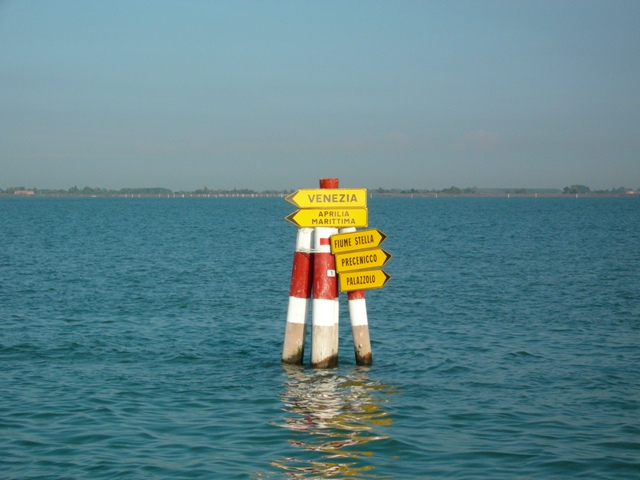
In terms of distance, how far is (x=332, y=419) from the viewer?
10484 millimetres

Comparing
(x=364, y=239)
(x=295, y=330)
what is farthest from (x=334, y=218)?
(x=295, y=330)

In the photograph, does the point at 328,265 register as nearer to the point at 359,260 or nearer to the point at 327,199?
the point at 359,260

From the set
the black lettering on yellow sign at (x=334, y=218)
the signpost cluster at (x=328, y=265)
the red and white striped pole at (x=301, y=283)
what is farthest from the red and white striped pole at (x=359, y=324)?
the red and white striped pole at (x=301, y=283)

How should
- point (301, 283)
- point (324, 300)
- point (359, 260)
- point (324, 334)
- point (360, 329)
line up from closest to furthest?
point (359, 260) → point (324, 300) → point (324, 334) → point (301, 283) → point (360, 329)

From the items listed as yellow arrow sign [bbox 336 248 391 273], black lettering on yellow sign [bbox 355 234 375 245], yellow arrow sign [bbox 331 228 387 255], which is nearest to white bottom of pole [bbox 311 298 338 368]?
yellow arrow sign [bbox 336 248 391 273]

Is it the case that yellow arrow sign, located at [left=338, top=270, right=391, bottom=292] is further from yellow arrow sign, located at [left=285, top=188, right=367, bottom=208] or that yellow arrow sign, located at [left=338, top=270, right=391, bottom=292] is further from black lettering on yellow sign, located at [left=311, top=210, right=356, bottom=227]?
yellow arrow sign, located at [left=285, top=188, right=367, bottom=208]

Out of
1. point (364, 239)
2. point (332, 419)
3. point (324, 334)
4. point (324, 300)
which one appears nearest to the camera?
point (332, 419)

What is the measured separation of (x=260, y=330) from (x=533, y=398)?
722cm

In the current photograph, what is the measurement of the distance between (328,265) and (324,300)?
1.73 feet

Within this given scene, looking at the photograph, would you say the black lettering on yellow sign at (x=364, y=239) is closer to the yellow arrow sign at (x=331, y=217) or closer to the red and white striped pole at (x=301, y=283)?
the yellow arrow sign at (x=331, y=217)

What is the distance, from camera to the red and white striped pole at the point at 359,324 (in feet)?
41.6

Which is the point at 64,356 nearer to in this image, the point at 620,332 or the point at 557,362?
the point at 557,362

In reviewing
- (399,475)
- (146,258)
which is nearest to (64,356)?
(399,475)

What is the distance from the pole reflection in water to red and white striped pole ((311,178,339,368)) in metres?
0.35
